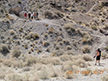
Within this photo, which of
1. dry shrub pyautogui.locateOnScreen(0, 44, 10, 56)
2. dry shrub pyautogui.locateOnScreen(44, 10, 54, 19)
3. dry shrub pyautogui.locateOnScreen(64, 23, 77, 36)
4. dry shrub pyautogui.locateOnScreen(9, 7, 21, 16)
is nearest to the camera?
dry shrub pyautogui.locateOnScreen(0, 44, 10, 56)

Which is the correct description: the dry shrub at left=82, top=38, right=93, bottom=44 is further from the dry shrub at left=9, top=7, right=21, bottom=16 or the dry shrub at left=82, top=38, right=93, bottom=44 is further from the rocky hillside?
the dry shrub at left=9, top=7, right=21, bottom=16

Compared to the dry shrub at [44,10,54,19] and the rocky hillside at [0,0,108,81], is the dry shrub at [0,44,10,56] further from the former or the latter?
the dry shrub at [44,10,54,19]

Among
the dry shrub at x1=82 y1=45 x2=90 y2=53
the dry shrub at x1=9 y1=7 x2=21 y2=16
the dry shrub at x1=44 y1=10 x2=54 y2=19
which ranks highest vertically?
the dry shrub at x1=9 y1=7 x2=21 y2=16

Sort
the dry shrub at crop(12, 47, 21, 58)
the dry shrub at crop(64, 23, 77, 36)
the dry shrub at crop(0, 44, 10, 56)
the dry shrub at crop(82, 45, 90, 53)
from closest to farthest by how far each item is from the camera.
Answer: the dry shrub at crop(12, 47, 21, 58) < the dry shrub at crop(0, 44, 10, 56) < the dry shrub at crop(82, 45, 90, 53) < the dry shrub at crop(64, 23, 77, 36)

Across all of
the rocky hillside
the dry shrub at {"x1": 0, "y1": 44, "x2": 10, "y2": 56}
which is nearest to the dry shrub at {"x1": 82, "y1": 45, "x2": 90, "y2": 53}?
the rocky hillside

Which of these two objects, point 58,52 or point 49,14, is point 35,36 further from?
point 49,14

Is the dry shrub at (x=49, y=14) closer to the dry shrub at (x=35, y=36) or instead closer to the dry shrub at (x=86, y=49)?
the dry shrub at (x=35, y=36)

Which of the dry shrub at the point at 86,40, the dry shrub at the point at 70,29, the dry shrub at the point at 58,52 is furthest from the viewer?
the dry shrub at the point at 70,29

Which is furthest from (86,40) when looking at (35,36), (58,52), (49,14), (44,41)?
(49,14)

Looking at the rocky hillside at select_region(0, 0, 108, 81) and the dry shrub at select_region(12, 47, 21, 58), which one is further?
the dry shrub at select_region(12, 47, 21, 58)

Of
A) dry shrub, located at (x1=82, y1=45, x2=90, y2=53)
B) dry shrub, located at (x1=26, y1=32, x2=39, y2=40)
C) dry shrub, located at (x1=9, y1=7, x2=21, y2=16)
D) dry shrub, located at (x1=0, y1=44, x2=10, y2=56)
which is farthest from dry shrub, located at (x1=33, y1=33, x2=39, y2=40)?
dry shrub, located at (x1=9, y1=7, x2=21, y2=16)

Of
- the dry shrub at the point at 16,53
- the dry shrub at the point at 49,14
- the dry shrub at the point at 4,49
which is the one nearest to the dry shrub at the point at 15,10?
the dry shrub at the point at 49,14

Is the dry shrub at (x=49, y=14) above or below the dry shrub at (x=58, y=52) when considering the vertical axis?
above

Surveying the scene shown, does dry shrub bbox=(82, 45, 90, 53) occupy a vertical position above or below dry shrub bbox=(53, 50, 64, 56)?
below
